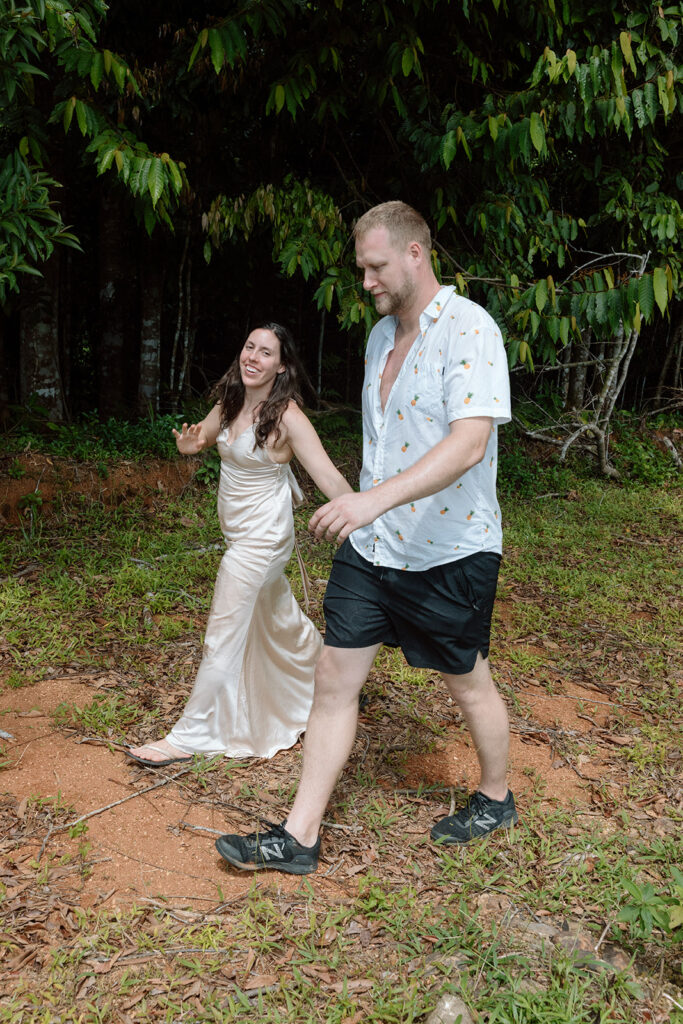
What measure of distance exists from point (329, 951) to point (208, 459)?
17.0 feet

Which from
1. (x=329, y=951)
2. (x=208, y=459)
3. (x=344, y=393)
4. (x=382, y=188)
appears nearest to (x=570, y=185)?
(x=382, y=188)

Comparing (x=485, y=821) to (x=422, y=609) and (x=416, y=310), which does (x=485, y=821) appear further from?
(x=416, y=310)

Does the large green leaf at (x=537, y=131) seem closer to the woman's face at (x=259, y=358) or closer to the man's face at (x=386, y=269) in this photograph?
the woman's face at (x=259, y=358)

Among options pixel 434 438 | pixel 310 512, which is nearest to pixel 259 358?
pixel 434 438

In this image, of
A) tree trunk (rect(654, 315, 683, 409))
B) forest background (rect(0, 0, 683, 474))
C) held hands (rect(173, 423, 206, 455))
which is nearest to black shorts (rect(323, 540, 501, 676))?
held hands (rect(173, 423, 206, 455))

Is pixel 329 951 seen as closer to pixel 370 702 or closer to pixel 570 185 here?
pixel 370 702

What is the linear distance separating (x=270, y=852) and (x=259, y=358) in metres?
1.79

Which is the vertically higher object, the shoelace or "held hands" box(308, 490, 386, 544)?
"held hands" box(308, 490, 386, 544)

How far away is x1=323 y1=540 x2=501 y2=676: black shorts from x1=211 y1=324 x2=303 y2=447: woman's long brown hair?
29.6 inches

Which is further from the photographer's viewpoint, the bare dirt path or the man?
the bare dirt path

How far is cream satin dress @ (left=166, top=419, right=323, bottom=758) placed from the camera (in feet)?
11.0

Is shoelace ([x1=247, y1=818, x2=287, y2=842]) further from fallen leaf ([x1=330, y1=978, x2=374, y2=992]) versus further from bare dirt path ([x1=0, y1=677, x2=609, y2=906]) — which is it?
fallen leaf ([x1=330, y1=978, x2=374, y2=992])

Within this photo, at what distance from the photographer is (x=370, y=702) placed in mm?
3986

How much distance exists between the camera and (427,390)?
2545 mm
